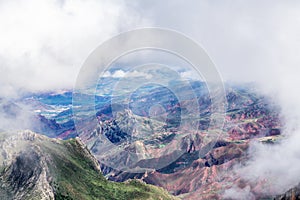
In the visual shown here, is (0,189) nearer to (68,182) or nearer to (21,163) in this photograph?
(21,163)

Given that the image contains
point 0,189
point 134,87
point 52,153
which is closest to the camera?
point 134,87

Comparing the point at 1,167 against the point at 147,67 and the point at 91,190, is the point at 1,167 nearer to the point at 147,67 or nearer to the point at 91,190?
the point at 91,190

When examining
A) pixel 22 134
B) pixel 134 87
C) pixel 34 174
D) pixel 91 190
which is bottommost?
pixel 91 190

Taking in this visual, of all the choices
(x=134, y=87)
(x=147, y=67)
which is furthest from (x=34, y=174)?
(x=147, y=67)

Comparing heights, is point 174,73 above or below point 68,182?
above

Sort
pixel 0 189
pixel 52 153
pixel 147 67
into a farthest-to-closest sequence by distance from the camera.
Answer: pixel 52 153, pixel 0 189, pixel 147 67

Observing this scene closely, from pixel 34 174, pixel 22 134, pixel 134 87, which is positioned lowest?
pixel 34 174

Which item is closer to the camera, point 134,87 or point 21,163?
point 134,87

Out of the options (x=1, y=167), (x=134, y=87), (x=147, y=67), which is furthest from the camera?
(x=1, y=167)

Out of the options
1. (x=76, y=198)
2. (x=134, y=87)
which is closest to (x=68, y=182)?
(x=76, y=198)
